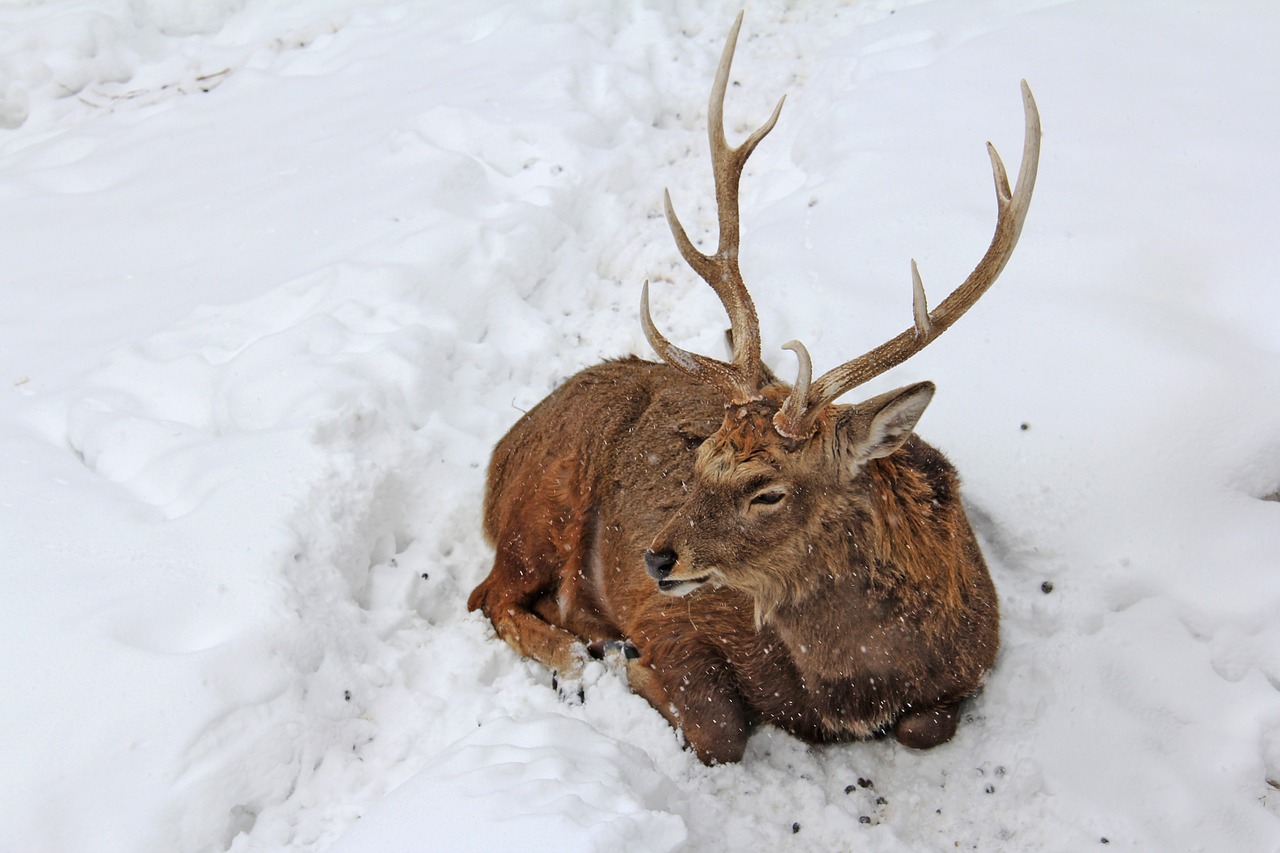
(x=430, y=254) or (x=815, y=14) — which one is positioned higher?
(x=815, y=14)

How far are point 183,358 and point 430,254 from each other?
5.23 feet

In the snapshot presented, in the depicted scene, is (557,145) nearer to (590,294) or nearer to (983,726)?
(590,294)

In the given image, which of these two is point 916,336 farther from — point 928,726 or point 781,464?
point 928,726

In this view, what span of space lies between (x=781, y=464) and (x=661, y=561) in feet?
1.82

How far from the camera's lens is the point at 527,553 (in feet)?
15.1

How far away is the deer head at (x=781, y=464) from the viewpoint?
326 centimetres

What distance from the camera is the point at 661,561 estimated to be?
3.41 m

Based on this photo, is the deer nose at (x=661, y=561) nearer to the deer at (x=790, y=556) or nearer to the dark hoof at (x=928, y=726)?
the deer at (x=790, y=556)

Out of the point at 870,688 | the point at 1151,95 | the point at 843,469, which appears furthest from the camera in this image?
the point at 1151,95

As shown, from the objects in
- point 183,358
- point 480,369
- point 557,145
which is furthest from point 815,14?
point 183,358

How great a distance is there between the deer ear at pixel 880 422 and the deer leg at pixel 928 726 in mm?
1084

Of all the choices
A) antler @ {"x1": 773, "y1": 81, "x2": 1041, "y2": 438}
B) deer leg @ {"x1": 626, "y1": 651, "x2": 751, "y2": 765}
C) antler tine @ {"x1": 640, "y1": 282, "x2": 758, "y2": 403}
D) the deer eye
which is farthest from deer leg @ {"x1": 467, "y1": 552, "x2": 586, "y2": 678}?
antler @ {"x1": 773, "y1": 81, "x2": 1041, "y2": 438}

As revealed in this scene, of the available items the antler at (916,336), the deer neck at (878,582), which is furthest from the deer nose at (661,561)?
the antler at (916,336)

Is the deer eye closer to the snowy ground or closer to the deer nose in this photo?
the deer nose
